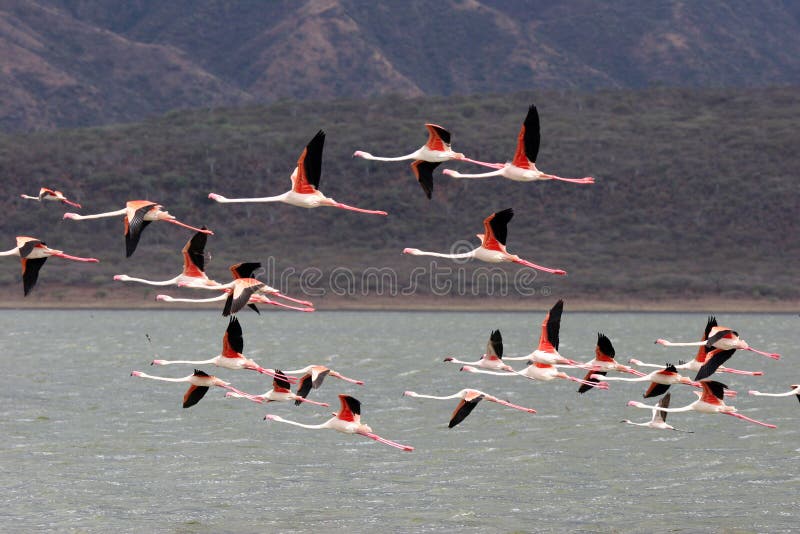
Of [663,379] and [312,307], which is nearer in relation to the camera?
[312,307]

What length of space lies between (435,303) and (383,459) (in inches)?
2486

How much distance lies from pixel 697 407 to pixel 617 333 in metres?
48.2

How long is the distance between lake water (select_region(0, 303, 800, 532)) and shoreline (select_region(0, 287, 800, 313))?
123ft

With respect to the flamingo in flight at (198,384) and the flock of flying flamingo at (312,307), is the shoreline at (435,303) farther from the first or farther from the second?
the flamingo in flight at (198,384)

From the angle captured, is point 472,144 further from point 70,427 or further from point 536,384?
point 70,427

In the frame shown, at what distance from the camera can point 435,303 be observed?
303 feet

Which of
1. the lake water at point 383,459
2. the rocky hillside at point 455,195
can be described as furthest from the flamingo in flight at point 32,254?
the rocky hillside at point 455,195

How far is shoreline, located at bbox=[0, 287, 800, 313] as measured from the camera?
89875mm

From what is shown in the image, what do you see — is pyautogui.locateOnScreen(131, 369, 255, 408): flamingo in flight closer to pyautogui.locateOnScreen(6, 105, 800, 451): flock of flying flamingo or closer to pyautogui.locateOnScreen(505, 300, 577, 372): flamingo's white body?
pyautogui.locateOnScreen(6, 105, 800, 451): flock of flying flamingo

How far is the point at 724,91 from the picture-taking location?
440ft

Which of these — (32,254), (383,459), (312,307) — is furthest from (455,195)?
(312,307)

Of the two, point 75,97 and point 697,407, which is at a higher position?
point 75,97

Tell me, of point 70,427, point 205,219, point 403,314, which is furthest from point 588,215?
point 70,427

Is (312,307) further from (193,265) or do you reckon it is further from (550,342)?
(550,342)
